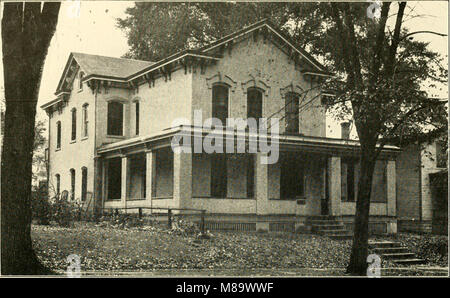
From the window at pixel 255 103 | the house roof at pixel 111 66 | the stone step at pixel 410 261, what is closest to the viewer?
the stone step at pixel 410 261

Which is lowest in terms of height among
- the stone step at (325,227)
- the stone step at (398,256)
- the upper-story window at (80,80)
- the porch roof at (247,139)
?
the stone step at (398,256)

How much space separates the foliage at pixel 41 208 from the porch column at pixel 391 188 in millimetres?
14099

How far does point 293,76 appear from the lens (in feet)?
80.1

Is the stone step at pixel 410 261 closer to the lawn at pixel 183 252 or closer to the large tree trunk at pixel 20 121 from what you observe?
the lawn at pixel 183 252

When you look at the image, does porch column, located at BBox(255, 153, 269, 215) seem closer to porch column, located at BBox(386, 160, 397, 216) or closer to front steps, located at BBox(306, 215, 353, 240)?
front steps, located at BBox(306, 215, 353, 240)

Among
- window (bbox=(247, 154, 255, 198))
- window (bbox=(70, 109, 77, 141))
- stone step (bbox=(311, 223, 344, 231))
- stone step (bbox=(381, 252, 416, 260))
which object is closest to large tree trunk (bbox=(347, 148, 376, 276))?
stone step (bbox=(381, 252, 416, 260))

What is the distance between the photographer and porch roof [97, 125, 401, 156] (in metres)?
20.9

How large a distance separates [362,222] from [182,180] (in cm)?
754

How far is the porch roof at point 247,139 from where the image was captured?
20906 mm

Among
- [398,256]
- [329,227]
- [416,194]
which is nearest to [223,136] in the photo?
[329,227]

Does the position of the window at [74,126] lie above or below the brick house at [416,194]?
above

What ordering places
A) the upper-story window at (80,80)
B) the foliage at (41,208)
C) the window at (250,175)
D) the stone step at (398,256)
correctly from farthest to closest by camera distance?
1. the upper-story window at (80,80)
2. the window at (250,175)
3. the foliage at (41,208)
4. the stone step at (398,256)

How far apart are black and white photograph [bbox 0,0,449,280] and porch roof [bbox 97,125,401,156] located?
0.06m

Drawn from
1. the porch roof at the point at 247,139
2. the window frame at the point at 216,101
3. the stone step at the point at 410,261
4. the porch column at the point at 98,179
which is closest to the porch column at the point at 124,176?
the porch roof at the point at 247,139
